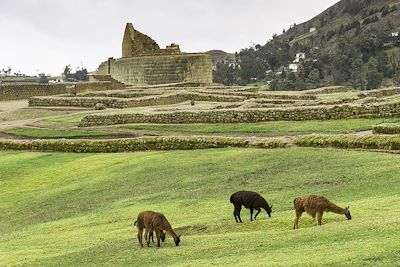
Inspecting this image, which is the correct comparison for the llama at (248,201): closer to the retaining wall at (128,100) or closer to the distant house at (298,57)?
the retaining wall at (128,100)

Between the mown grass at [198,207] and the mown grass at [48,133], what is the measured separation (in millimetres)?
4839

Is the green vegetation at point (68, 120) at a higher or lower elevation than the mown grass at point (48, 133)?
higher

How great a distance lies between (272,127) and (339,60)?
271 ft

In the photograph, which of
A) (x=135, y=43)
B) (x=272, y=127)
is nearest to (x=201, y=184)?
(x=272, y=127)

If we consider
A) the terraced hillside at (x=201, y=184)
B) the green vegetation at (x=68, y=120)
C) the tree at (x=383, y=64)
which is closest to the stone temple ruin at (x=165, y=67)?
the green vegetation at (x=68, y=120)

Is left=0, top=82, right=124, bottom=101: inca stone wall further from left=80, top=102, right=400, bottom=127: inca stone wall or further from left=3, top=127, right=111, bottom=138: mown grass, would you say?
left=80, top=102, right=400, bottom=127: inca stone wall

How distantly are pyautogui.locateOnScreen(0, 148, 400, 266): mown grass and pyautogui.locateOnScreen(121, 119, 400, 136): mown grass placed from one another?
15.9 ft

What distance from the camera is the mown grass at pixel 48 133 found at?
35031 millimetres

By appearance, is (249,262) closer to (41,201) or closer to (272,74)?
(41,201)

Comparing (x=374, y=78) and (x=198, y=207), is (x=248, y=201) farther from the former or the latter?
(x=374, y=78)

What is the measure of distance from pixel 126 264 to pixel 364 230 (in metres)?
4.10

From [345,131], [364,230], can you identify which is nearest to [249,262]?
[364,230]

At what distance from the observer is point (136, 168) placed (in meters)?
25.0

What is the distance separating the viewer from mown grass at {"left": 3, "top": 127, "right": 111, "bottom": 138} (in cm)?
3503
